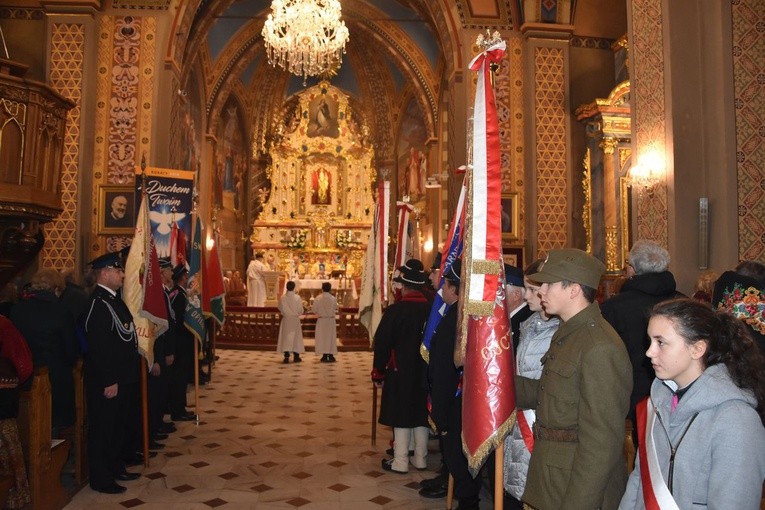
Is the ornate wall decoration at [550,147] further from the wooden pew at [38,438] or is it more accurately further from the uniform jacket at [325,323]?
the wooden pew at [38,438]

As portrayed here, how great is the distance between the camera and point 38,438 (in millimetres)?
4246

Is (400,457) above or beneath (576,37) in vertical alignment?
beneath

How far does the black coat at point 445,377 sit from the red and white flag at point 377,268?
8.88 feet

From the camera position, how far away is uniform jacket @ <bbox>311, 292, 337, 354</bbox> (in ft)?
40.9

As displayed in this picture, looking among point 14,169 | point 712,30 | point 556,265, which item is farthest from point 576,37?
point 556,265

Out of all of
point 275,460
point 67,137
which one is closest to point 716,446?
point 275,460

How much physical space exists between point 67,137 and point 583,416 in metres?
10.9

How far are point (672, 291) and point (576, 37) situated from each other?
30.8 ft

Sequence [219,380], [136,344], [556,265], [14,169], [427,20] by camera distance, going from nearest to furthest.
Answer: [556,265]
[136,344]
[14,169]
[219,380]
[427,20]

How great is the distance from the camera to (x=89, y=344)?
4898 millimetres

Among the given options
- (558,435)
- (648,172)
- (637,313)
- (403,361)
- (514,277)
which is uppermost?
(648,172)

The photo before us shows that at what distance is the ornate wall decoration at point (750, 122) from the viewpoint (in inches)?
233

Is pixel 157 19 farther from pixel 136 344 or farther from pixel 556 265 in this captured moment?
pixel 556 265

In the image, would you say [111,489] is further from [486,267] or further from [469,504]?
[486,267]
